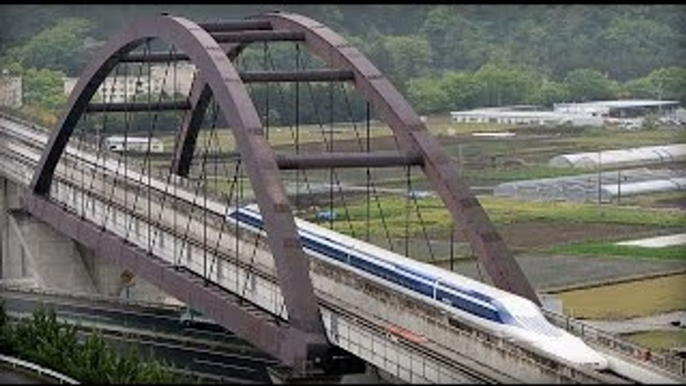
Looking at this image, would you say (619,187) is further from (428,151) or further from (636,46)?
(636,46)

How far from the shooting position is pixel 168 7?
520 ft

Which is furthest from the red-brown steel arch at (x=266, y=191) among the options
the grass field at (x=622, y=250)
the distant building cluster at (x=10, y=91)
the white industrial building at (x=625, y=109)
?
the white industrial building at (x=625, y=109)

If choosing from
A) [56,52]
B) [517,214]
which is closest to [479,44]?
[56,52]

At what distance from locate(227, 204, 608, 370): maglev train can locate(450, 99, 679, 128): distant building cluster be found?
10056 centimetres

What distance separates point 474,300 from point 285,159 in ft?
22.4

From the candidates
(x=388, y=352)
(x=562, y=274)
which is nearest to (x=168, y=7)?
(x=562, y=274)

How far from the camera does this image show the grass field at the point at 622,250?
75.4 metres

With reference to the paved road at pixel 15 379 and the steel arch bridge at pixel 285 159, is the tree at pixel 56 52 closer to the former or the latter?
the steel arch bridge at pixel 285 159

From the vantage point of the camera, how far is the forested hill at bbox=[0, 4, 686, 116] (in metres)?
160

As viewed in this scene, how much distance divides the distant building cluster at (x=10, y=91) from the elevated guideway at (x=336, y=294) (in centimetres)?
6152

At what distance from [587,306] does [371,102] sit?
2047 cm

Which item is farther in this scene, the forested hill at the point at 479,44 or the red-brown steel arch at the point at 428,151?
the forested hill at the point at 479,44

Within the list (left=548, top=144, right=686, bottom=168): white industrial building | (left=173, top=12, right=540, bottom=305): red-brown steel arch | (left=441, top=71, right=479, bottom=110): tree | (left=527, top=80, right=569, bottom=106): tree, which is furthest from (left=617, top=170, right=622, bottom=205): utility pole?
(left=527, top=80, right=569, bottom=106): tree

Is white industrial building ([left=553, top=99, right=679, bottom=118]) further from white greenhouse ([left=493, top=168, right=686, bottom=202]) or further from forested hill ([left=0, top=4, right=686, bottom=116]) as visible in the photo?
white greenhouse ([left=493, top=168, right=686, bottom=202])
